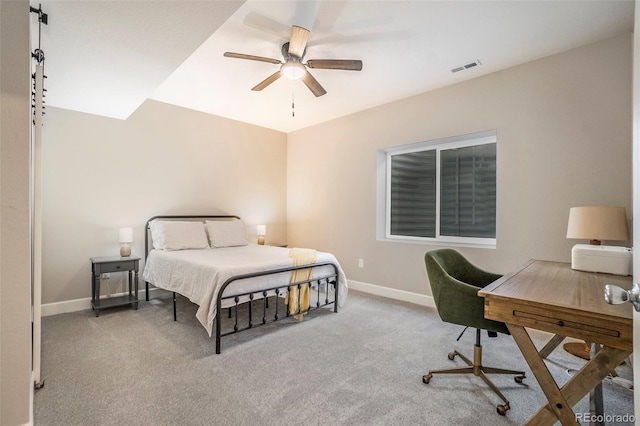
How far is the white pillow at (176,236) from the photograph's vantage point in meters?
3.73

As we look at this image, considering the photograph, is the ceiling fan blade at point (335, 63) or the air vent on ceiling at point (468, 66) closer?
the ceiling fan blade at point (335, 63)

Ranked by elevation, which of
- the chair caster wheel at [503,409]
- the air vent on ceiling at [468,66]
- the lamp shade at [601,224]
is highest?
the air vent on ceiling at [468,66]

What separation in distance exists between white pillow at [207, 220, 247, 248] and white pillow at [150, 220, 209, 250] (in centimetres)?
13

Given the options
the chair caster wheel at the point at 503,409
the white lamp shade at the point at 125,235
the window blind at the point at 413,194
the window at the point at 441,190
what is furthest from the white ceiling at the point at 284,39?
the chair caster wheel at the point at 503,409

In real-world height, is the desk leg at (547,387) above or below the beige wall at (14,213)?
below

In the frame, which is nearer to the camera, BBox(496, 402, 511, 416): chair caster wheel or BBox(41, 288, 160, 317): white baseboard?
BBox(496, 402, 511, 416): chair caster wheel

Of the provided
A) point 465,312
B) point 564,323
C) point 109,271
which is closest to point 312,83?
point 465,312

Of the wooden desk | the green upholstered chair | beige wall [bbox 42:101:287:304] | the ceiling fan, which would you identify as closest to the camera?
the wooden desk

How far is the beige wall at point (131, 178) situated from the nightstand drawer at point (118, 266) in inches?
18.0

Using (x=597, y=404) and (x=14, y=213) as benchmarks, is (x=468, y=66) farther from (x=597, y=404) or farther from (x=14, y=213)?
(x=14, y=213)

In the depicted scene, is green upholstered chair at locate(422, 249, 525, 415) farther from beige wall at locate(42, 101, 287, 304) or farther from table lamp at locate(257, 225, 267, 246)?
beige wall at locate(42, 101, 287, 304)

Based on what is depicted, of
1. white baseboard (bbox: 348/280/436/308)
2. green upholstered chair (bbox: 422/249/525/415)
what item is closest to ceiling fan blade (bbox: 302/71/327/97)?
green upholstered chair (bbox: 422/249/525/415)

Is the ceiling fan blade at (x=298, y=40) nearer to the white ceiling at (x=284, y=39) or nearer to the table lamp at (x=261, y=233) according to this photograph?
the white ceiling at (x=284, y=39)

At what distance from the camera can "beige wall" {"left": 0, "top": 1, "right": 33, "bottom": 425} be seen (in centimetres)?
141
